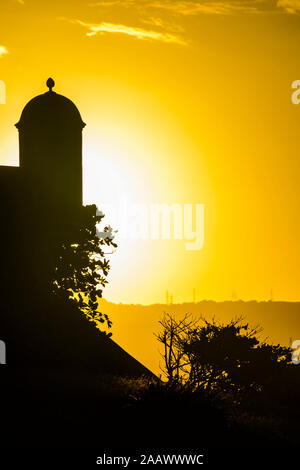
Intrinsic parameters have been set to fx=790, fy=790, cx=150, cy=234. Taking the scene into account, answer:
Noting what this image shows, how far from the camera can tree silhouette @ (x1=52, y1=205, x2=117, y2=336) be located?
41.4 meters

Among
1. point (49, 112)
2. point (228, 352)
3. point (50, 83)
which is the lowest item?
point (228, 352)

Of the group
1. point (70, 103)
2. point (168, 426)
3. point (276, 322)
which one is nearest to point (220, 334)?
point (70, 103)

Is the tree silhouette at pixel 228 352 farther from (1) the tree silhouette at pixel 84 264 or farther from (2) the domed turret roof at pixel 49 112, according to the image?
(2) the domed turret roof at pixel 49 112

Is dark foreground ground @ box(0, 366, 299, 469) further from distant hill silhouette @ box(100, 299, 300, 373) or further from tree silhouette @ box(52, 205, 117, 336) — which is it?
distant hill silhouette @ box(100, 299, 300, 373)

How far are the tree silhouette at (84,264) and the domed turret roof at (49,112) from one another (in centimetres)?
507

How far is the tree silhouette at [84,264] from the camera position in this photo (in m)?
41.4

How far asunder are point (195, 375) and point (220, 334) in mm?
8913

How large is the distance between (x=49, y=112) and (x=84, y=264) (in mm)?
8588

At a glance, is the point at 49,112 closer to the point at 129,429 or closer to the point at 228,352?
the point at 228,352

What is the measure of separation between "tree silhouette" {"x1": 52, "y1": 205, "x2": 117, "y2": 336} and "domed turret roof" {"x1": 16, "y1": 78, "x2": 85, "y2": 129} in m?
5.07

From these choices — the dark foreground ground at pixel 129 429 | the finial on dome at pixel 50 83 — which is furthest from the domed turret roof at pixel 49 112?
the dark foreground ground at pixel 129 429

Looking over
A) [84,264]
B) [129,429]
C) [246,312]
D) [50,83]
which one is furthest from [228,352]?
[246,312]

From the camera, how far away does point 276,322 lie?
178m

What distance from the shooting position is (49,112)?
1699 inches
